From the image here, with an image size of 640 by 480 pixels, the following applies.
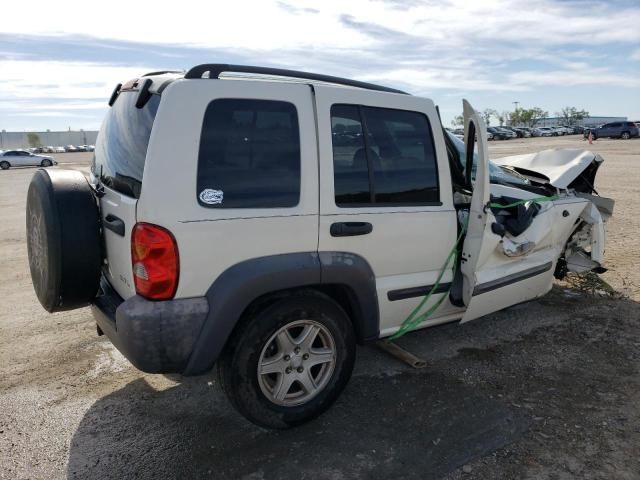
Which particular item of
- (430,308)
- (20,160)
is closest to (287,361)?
(430,308)

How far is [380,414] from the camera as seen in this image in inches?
128

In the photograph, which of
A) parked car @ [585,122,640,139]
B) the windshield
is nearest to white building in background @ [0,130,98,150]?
parked car @ [585,122,640,139]

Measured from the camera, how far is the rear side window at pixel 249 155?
8.80 feet

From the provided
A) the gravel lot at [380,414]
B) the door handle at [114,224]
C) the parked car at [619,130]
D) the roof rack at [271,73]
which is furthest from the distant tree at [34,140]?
the roof rack at [271,73]

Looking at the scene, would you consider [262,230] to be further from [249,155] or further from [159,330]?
[159,330]

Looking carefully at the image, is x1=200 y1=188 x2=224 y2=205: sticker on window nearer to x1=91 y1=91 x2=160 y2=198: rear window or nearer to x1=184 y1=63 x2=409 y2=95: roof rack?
x1=91 y1=91 x2=160 y2=198: rear window

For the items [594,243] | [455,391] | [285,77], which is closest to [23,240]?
[285,77]

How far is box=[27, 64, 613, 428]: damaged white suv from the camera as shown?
103 inches

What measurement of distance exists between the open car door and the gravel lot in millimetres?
463

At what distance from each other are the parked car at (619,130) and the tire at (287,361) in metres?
51.6

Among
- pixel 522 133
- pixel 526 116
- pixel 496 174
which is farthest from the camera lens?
pixel 526 116

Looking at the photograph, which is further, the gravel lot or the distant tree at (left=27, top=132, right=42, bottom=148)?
the distant tree at (left=27, top=132, right=42, bottom=148)

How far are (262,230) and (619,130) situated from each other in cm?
5293

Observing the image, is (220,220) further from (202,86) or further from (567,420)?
(567,420)
